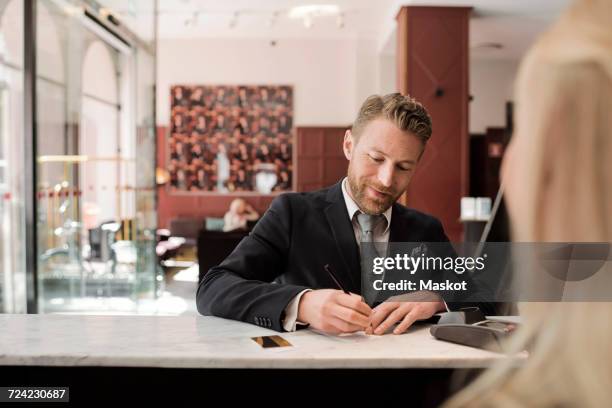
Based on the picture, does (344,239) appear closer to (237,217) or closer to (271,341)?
(271,341)

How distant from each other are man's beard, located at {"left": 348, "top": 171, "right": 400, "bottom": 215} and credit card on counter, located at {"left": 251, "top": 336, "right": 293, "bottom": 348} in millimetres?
563

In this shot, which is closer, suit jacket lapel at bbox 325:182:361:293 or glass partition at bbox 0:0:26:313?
suit jacket lapel at bbox 325:182:361:293

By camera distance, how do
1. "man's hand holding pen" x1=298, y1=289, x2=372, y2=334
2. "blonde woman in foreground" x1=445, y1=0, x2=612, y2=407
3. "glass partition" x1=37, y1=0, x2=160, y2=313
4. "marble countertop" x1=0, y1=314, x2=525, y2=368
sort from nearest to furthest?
"blonde woman in foreground" x1=445, y1=0, x2=612, y2=407
"marble countertop" x1=0, y1=314, x2=525, y2=368
"man's hand holding pen" x1=298, y1=289, x2=372, y2=334
"glass partition" x1=37, y1=0, x2=160, y2=313

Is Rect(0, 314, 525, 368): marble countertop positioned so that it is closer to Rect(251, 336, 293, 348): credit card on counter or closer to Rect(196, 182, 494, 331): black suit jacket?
Answer: Rect(251, 336, 293, 348): credit card on counter

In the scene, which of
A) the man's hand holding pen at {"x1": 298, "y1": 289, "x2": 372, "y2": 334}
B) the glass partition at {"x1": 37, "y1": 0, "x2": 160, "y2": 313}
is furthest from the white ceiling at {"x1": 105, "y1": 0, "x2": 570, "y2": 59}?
the man's hand holding pen at {"x1": 298, "y1": 289, "x2": 372, "y2": 334}

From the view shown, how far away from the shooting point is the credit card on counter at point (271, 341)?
120 cm

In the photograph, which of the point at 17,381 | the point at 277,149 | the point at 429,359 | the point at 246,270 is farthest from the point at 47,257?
the point at 277,149

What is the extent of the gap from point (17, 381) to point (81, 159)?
430 cm

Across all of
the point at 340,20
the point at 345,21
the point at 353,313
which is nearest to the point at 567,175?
the point at 353,313

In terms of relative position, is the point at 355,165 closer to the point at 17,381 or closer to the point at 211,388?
the point at 211,388

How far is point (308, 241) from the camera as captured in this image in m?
1.80

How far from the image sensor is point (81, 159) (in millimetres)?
5180

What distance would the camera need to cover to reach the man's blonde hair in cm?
161

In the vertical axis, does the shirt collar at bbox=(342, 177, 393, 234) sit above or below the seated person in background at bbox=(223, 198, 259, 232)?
above
